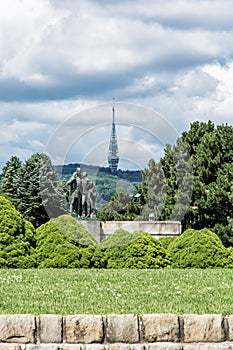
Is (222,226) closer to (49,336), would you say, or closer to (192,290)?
(192,290)

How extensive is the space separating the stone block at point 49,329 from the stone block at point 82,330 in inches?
2.9

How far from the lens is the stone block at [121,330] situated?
7.34 meters

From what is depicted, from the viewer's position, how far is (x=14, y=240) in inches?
579

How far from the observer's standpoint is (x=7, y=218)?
49.3 ft

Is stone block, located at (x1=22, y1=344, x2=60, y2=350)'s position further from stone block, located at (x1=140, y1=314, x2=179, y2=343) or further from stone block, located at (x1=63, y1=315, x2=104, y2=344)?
stone block, located at (x1=140, y1=314, x2=179, y2=343)

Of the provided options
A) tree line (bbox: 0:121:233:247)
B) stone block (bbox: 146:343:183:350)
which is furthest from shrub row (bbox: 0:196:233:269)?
tree line (bbox: 0:121:233:247)

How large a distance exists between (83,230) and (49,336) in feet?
30.6

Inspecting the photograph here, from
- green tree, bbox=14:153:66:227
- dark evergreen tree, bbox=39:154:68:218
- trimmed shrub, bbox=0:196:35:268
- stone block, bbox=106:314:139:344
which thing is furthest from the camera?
green tree, bbox=14:153:66:227

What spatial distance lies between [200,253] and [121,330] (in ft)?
29.1

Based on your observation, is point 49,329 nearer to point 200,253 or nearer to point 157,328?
point 157,328

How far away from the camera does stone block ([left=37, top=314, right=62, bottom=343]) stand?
7309mm

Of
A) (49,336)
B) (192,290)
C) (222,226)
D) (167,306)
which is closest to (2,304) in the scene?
(49,336)

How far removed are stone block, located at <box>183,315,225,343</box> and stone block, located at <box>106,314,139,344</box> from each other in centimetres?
64

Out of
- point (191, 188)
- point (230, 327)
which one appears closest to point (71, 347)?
point (230, 327)
